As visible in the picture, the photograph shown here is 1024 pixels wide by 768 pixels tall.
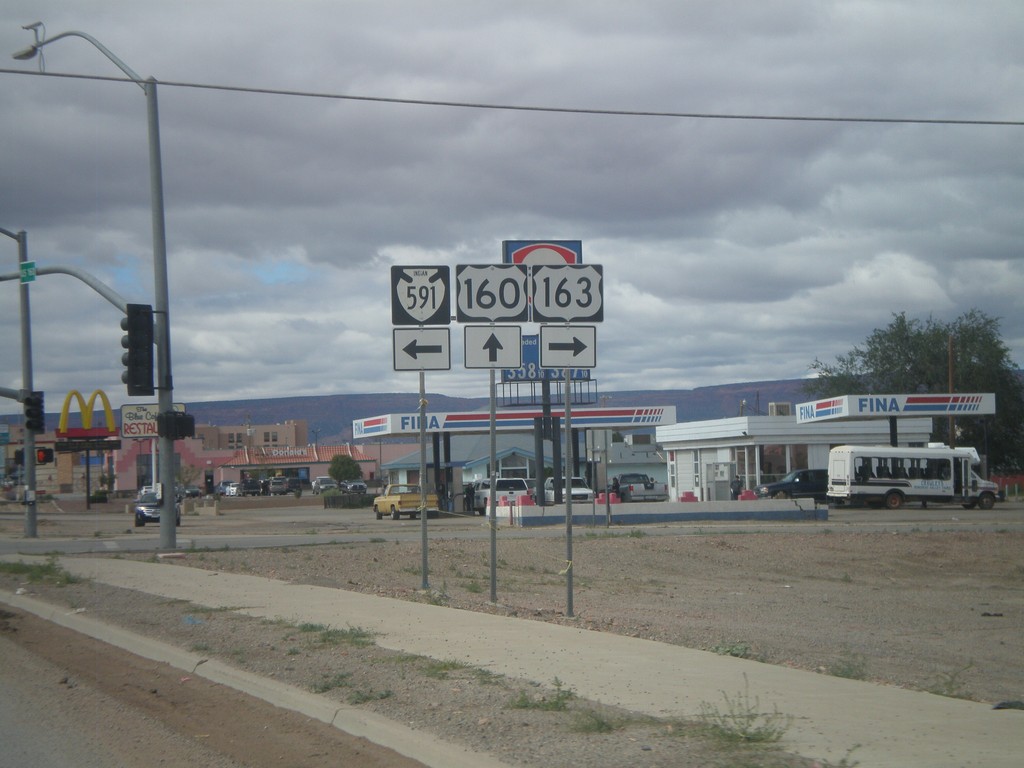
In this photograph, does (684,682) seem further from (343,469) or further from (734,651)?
(343,469)

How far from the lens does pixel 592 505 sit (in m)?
36.9

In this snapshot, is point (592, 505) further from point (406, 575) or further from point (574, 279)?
point (574, 279)

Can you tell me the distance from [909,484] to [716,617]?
35505mm

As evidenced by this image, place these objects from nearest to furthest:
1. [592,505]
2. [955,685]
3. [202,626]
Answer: [955,685], [202,626], [592,505]

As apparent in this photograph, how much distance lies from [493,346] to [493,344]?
26 millimetres

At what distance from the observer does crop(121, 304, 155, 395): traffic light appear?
68.7ft

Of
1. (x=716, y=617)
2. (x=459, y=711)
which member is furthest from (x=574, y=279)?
(x=459, y=711)

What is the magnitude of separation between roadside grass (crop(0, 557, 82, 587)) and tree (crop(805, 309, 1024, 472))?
72279 mm

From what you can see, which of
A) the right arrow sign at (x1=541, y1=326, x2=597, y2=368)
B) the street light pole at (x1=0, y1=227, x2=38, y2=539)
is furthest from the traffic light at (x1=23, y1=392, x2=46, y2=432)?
the right arrow sign at (x1=541, y1=326, x2=597, y2=368)

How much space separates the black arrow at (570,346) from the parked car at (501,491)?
30539 mm

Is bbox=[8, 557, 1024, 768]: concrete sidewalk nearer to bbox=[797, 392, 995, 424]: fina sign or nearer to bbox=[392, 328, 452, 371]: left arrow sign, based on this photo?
bbox=[392, 328, 452, 371]: left arrow sign

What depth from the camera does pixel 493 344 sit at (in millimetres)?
13062

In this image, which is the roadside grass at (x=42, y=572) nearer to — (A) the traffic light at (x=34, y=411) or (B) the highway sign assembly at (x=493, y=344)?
(B) the highway sign assembly at (x=493, y=344)

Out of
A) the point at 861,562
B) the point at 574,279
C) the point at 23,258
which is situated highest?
the point at 23,258
